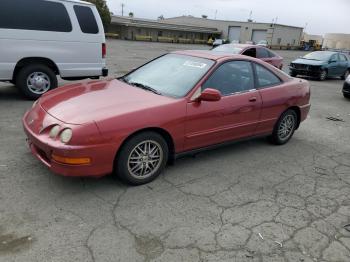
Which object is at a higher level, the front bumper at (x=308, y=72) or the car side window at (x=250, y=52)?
the car side window at (x=250, y=52)

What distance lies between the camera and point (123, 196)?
3615mm

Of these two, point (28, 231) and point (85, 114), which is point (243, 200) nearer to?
point (85, 114)

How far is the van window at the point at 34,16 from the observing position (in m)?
6.46

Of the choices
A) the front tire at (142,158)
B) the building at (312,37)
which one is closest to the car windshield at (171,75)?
the front tire at (142,158)

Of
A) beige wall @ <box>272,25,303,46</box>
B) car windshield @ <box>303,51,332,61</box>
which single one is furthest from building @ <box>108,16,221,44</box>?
car windshield @ <box>303,51,332,61</box>

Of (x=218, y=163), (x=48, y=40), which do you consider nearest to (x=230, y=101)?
(x=218, y=163)

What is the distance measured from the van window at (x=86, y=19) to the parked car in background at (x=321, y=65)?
11.3m

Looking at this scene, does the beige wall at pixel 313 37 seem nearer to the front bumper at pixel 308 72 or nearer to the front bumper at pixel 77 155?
the front bumper at pixel 308 72

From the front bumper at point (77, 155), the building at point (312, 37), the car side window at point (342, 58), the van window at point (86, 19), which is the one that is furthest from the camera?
the building at point (312, 37)

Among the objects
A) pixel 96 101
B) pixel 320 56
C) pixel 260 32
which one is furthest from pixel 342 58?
pixel 260 32

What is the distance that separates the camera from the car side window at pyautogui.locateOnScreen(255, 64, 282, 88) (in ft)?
16.5

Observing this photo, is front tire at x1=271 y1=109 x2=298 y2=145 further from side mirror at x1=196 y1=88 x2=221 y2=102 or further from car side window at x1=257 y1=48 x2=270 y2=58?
car side window at x1=257 y1=48 x2=270 y2=58

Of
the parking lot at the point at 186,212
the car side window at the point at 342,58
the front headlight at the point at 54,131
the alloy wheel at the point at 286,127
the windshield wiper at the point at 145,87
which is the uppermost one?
the windshield wiper at the point at 145,87

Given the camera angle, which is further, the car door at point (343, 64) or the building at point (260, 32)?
the building at point (260, 32)
